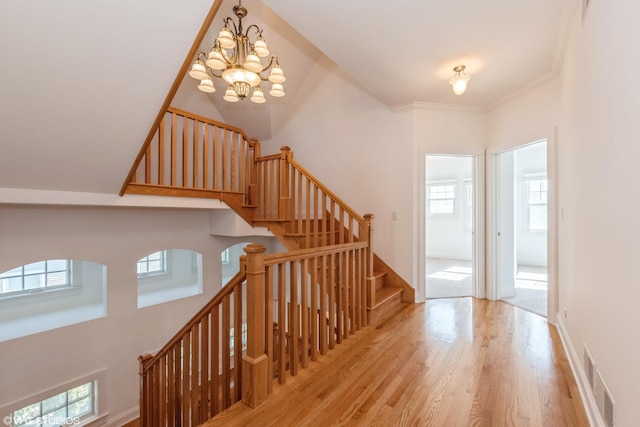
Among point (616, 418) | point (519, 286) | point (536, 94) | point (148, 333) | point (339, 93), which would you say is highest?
point (339, 93)

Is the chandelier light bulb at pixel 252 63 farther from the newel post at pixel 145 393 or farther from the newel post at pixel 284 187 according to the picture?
the newel post at pixel 145 393

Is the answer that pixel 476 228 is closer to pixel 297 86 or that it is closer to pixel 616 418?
pixel 616 418

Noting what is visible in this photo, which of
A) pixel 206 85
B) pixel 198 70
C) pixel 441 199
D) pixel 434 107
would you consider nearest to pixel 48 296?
pixel 206 85

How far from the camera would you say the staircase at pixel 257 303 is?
1.82 metres

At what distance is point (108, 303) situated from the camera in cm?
364

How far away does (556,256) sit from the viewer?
9.46ft

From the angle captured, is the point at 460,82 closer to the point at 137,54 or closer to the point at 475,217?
the point at 475,217

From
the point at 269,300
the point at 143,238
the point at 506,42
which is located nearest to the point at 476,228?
the point at 506,42

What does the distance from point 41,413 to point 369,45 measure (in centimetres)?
540

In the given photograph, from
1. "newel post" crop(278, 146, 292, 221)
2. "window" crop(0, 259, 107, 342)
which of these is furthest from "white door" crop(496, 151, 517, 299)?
"window" crop(0, 259, 107, 342)

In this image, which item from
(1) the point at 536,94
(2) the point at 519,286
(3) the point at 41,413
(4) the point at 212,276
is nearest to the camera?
(1) the point at 536,94

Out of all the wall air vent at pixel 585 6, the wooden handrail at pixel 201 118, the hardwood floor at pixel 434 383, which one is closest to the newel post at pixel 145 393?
the hardwood floor at pixel 434 383

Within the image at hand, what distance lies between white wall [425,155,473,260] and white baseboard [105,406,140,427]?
6.85 metres

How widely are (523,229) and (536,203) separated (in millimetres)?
648
